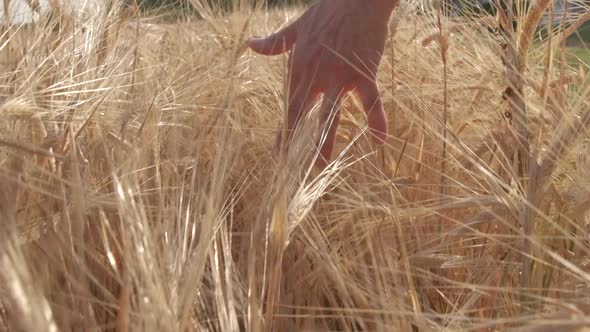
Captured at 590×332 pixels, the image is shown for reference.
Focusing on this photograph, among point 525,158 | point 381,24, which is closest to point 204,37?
point 381,24

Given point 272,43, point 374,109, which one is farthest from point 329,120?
point 272,43

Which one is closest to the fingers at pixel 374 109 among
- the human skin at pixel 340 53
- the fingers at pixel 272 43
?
the human skin at pixel 340 53

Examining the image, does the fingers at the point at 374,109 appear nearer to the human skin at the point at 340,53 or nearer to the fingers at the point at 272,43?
the human skin at the point at 340,53

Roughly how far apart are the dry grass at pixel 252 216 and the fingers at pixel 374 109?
3 cm

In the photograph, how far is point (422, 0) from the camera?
94cm

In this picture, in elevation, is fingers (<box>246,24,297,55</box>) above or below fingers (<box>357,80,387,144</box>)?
above

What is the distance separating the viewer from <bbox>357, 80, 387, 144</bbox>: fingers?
27.1 inches

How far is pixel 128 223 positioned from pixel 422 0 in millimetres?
691

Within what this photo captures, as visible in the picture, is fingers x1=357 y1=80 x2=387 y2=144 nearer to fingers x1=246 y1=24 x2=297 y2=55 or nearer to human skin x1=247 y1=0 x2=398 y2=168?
human skin x1=247 y1=0 x2=398 y2=168

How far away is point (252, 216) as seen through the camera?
23.5 inches

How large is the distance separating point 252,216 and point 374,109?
19 cm

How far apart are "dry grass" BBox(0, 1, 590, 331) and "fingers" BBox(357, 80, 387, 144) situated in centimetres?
3

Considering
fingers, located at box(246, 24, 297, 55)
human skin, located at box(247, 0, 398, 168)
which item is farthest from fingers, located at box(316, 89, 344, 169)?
fingers, located at box(246, 24, 297, 55)

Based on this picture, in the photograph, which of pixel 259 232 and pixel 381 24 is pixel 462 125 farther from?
pixel 259 232
